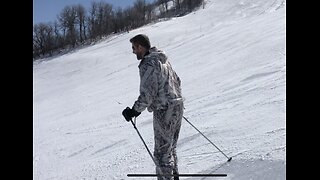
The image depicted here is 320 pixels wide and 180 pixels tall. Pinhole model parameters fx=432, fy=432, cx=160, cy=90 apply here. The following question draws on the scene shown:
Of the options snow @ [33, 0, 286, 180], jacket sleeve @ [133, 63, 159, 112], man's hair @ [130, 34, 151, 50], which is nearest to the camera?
jacket sleeve @ [133, 63, 159, 112]

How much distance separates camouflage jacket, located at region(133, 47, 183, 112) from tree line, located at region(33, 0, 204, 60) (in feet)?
146

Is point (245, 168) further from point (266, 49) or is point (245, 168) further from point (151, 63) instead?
point (266, 49)

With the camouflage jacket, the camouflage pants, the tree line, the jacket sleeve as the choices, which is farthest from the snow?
the tree line

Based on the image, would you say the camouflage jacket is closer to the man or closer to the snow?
the man

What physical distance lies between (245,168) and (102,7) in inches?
2498

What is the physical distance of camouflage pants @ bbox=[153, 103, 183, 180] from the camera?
430 cm

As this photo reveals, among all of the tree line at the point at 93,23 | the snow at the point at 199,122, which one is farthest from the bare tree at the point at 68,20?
the snow at the point at 199,122

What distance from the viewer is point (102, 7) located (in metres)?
66.1

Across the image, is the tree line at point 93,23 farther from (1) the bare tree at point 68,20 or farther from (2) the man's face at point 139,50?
(2) the man's face at point 139,50

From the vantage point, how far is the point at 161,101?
4.22m

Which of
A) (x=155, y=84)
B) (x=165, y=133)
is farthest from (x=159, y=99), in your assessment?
(x=165, y=133)

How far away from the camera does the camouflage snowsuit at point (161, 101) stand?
4129 millimetres

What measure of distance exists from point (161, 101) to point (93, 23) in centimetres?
5987
